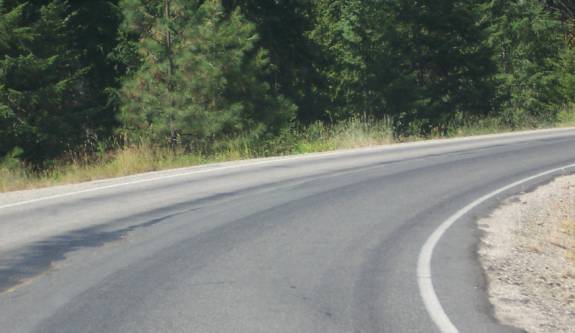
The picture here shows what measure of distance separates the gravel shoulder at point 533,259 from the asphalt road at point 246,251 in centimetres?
24

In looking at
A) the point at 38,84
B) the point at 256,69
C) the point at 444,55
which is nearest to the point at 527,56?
the point at 444,55

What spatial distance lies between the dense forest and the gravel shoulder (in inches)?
450

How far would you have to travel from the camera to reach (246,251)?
912cm

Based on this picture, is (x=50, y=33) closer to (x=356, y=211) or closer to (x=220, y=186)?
(x=220, y=186)

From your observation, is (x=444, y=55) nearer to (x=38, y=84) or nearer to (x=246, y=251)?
(x=38, y=84)

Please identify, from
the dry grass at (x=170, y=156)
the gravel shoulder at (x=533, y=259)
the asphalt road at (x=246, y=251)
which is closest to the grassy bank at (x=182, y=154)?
the dry grass at (x=170, y=156)

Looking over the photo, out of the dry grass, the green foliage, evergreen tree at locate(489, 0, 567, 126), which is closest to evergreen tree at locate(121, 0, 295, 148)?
the dry grass

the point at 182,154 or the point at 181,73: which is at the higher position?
the point at 181,73

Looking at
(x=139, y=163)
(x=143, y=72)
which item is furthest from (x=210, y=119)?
(x=139, y=163)

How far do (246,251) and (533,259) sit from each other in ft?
11.8

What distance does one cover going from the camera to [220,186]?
47.3 feet

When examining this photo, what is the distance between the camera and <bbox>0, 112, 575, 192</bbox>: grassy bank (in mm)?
16623

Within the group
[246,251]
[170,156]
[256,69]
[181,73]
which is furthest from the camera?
[256,69]

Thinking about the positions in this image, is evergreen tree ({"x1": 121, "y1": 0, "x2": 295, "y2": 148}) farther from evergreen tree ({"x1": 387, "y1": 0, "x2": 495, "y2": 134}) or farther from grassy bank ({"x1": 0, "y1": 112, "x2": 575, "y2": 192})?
evergreen tree ({"x1": 387, "y1": 0, "x2": 495, "y2": 134})
